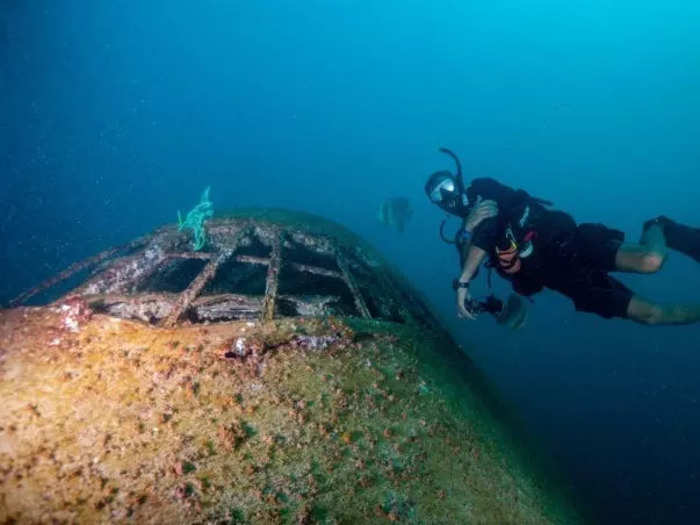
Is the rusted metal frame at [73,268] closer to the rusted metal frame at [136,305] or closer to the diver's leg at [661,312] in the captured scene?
the rusted metal frame at [136,305]

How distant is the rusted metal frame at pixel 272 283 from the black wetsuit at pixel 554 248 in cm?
228

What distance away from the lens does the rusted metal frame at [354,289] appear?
3717 millimetres

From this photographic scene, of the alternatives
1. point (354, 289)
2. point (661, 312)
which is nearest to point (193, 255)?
point (354, 289)

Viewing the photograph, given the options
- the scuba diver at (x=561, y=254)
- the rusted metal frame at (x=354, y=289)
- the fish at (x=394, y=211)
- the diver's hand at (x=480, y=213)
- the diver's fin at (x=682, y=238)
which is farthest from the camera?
the fish at (x=394, y=211)

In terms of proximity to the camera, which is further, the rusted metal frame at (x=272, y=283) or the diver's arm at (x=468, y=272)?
the diver's arm at (x=468, y=272)

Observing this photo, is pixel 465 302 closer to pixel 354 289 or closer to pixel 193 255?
pixel 354 289

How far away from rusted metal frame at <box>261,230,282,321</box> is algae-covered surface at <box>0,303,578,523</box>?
0.23 meters

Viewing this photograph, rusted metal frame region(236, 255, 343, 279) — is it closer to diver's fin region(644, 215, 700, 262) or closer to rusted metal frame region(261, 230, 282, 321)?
rusted metal frame region(261, 230, 282, 321)

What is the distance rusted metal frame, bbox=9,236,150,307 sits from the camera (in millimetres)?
4188

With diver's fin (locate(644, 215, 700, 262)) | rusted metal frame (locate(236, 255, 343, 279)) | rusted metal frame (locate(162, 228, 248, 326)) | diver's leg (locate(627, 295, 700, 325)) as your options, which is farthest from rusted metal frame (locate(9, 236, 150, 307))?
diver's fin (locate(644, 215, 700, 262))

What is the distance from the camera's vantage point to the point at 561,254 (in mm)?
4473

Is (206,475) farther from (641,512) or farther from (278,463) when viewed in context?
(641,512)

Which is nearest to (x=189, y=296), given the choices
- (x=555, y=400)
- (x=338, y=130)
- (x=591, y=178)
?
(x=555, y=400)

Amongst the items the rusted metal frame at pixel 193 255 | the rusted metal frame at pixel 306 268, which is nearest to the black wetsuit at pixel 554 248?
the rusted metal frame at pixel 306 268
